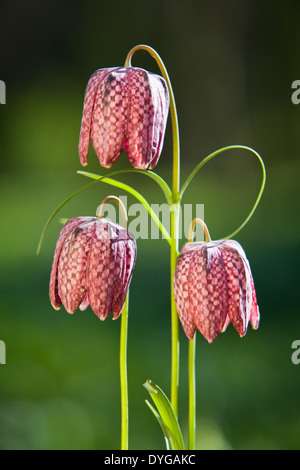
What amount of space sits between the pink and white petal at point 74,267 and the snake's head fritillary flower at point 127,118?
0.12 m

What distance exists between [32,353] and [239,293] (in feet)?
5.96

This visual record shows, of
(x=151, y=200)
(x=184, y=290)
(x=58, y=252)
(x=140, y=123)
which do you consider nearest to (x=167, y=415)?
(x=184, y=290)

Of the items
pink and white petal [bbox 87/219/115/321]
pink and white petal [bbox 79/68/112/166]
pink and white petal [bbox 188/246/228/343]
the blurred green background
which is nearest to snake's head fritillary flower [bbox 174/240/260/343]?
pink and white petal [bbox 188/246/228/343]

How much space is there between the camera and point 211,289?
0.86m

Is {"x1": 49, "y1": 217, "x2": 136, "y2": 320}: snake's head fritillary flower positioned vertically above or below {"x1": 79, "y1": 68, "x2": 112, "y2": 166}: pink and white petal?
below

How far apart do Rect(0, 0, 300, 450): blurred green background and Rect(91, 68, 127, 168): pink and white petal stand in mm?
1577

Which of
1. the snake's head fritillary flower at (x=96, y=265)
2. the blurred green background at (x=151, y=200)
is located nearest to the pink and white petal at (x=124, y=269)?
the snake's head fritillary flower at (x=96, y=265)

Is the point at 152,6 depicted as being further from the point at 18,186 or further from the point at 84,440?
the point at 84,440

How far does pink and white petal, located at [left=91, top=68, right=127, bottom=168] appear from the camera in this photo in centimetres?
85

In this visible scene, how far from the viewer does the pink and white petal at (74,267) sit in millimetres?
885

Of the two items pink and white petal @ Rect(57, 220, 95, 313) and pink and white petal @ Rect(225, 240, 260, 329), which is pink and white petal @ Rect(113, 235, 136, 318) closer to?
pink and white petal @ Rect(57, 220, 95, 313)

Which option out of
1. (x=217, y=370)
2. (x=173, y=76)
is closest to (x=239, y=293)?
(x=217, y=370)

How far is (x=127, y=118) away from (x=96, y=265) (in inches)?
9.2

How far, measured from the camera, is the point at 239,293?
88cm
